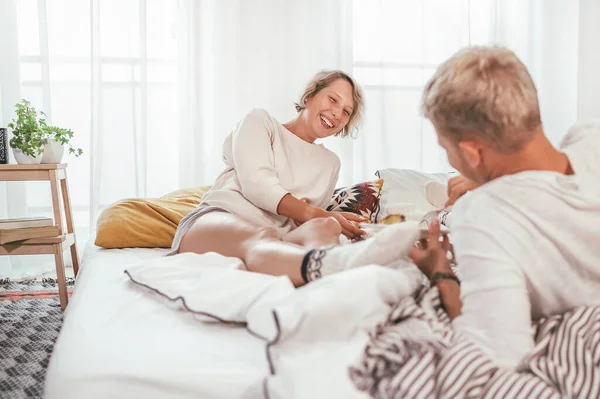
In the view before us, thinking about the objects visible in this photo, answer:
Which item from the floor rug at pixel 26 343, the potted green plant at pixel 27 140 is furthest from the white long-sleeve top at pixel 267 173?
the potted green plant at pixel 27 140

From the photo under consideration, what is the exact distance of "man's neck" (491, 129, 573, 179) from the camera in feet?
3.15

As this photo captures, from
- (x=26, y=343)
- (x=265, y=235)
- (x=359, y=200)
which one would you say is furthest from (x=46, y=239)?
(x=265, y=235)

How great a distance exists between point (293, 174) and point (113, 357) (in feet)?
3.75

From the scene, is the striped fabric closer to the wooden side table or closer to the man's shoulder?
the man's shoulder

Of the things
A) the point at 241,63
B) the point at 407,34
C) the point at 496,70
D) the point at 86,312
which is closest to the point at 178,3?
the point at 241,63

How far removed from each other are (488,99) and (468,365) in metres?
0.37

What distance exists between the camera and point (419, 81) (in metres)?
3.48

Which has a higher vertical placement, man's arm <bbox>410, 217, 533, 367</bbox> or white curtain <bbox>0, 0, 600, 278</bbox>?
white curtain <bbox>0, 0, 600, 278</bbox>

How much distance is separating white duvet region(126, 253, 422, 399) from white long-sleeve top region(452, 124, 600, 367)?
0.40 ft

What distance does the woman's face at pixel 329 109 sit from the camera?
6.68ft

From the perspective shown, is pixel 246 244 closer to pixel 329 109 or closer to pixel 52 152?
pixel 329 109

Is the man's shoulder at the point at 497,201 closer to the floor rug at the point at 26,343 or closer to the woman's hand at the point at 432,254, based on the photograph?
the woman's hand at the point at 432,254

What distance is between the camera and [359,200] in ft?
7.30

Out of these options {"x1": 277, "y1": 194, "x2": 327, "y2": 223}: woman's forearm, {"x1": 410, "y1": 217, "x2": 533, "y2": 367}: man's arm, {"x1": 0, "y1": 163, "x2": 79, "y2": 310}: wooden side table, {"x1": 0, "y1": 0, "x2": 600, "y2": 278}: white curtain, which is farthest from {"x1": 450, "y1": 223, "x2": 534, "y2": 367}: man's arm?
{"x1": 0, "y1": 0, "x2": 600, "y2": 278}: white curtain
